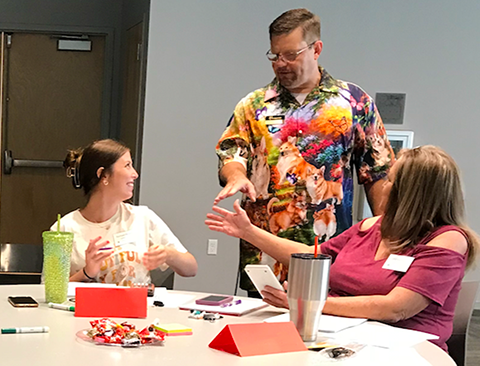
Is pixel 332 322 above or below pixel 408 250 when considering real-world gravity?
below

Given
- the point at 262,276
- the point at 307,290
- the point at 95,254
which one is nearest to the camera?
the point at 307,290

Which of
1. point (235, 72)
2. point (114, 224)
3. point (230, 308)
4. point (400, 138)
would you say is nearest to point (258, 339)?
point (230, 308)

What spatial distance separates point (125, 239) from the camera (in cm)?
241

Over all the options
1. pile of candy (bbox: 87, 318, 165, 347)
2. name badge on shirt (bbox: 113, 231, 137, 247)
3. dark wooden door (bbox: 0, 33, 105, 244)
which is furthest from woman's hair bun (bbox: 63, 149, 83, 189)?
dark wooden door (bbox: 0, 33, 105, 244)

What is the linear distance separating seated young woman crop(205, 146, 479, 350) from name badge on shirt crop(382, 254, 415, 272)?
0.6 inches

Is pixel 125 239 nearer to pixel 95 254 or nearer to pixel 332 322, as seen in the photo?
pixel 95 254

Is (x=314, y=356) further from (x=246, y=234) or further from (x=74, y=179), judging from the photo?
(x=74, y=179)

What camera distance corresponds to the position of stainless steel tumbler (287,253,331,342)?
1444mm

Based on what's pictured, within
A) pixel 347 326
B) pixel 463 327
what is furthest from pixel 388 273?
pixel 463 327

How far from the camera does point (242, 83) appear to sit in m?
4.68

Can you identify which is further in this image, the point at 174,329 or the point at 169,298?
the point at 169,298

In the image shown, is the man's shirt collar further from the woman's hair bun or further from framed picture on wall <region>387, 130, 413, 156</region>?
framed picture on wall <region>387, 130, 413, 156</region>

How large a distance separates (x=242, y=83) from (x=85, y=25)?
203cm

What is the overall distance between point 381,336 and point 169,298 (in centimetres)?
64
